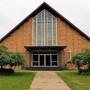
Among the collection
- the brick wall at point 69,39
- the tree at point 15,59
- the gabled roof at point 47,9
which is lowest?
the tree at point 15,59

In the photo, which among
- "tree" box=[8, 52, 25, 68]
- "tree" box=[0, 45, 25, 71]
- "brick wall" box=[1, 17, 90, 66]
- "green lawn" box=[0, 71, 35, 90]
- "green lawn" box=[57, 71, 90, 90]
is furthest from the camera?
"brick wall" box=[1, 17, 90, 66]

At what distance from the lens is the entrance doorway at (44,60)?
A: 43.5 metres

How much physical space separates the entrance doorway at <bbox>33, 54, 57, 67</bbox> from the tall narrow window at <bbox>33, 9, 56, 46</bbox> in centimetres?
180

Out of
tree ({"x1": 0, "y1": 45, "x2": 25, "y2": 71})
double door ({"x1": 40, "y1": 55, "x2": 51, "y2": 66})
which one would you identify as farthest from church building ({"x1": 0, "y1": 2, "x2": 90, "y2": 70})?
tree ({"x1": 0, "y1": 45, "x2": 25, "y2": 71})

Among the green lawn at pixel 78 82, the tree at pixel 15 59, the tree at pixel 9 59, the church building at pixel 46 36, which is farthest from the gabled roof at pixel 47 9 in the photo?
the green lawn at pixel 78 82

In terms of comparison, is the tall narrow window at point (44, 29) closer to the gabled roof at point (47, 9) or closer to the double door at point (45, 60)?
the gabled roof at point (47, 9)

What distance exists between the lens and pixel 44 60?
143ft

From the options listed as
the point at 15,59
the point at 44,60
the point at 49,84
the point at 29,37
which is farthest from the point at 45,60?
the point at 49,84

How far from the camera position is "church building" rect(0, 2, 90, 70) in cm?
4394

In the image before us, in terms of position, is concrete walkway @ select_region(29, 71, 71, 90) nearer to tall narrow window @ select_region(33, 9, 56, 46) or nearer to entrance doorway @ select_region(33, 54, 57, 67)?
entrance doorway @ select_region(33, 54, 57, 67)

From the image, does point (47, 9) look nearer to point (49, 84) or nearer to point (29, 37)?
point (29, 37)

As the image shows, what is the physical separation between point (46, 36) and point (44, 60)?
11.9ft

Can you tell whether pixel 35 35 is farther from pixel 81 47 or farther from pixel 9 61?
pixel 9 61

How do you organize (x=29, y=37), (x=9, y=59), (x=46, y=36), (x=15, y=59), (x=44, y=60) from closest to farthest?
(x=9, y=59)
(x=15, y=59)
(x=44, y=60)
(x=46, y=36)
(x=29, y=37)
